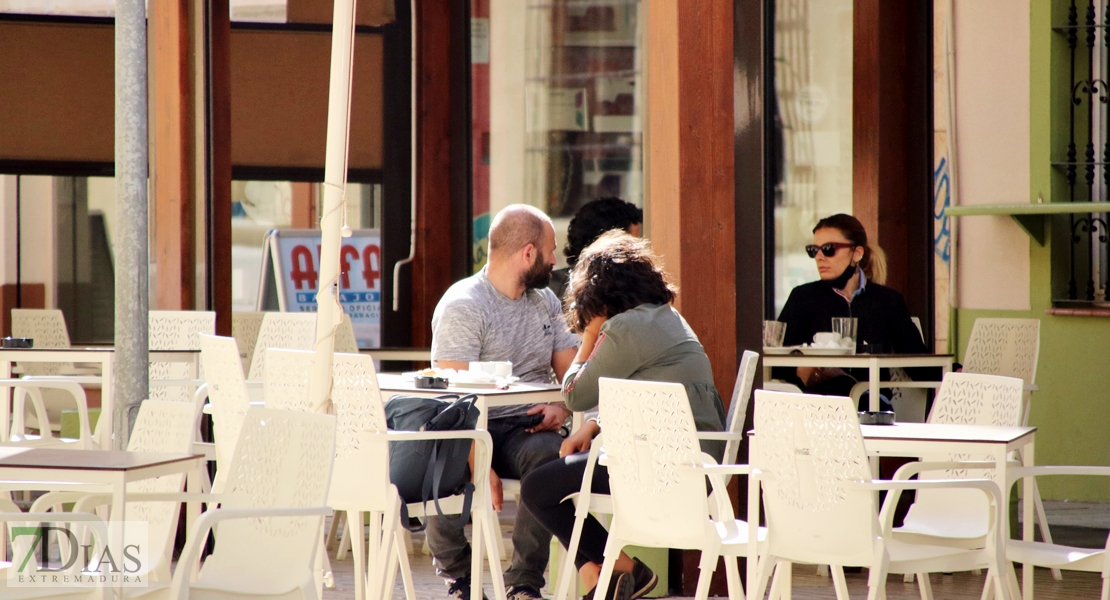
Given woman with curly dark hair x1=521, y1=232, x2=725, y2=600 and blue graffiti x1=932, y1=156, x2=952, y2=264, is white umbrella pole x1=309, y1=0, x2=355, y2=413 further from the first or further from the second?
blue graffiti x1=932, y1=156, x2=952, y2=264

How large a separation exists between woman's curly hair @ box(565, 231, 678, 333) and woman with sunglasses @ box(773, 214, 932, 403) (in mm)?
2156

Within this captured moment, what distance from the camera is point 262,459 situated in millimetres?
3436

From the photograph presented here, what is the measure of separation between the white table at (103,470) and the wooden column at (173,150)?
4551mm

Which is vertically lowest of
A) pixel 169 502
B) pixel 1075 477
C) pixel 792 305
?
pixel 1075 477

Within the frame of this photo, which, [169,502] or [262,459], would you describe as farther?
[169,502]

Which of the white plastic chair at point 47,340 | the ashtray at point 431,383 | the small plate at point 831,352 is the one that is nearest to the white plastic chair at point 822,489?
the ashtray at point 431,383

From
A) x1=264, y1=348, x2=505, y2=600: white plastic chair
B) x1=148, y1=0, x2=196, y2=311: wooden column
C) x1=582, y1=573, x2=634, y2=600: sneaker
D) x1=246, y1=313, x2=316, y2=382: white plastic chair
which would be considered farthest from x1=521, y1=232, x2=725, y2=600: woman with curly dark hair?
x1=148, y1=0, x2=196, y2=311: wooden column

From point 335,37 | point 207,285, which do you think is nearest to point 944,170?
point 207,285

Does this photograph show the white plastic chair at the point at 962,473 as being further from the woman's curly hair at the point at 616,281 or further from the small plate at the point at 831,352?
the small plate at the point at 831,352

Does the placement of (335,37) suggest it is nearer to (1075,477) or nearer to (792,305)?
(792,305)

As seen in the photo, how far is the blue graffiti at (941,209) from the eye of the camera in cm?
855

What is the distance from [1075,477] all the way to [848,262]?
7.36 ft

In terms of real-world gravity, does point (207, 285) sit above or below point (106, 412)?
above

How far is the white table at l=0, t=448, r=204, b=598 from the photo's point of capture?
3250 millimetres
